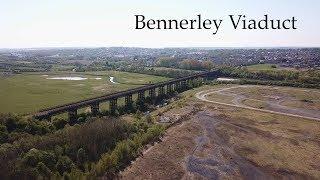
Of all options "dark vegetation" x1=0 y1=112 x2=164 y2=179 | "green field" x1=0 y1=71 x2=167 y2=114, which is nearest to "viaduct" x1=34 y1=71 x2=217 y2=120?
"dark vegetation" x1=0 y1=112 x2=164 y2=179

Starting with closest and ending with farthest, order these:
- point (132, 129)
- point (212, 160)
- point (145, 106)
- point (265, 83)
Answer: point (212, 160)
point (132, 129)
point (145, 106)
point (265, 83)

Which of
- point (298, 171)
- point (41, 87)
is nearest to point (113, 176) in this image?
point (298, 171)

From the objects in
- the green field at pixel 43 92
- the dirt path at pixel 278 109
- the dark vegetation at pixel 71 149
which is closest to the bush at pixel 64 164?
the dark vegetation at pixel 71 149

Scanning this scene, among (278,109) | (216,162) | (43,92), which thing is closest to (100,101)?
(216,162)

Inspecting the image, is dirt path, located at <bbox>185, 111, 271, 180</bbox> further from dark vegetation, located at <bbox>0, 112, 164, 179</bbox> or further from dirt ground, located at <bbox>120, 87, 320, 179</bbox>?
dark vegetation, located at <bbox>0, 112, 164, 179</bbox>

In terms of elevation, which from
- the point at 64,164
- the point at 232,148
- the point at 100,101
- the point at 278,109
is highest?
the point at 100,101

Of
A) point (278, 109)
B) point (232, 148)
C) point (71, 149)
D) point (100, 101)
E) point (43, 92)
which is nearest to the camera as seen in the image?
point (71, 149)

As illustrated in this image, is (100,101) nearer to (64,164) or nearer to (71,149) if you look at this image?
(71,149)

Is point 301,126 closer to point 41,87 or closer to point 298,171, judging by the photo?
point 298,171
